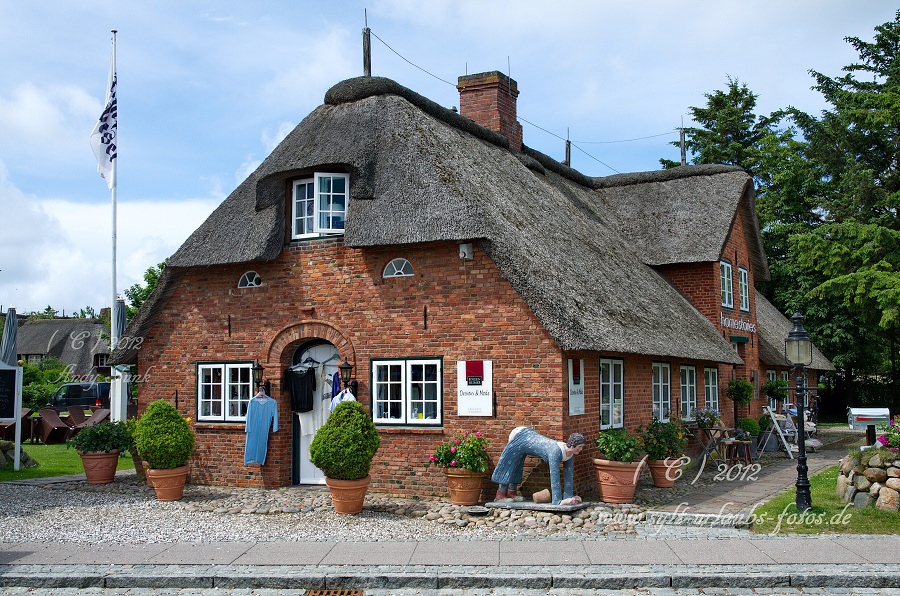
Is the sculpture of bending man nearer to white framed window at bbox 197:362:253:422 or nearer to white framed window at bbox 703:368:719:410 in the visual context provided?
white framed window at bbox 197:362:253:422

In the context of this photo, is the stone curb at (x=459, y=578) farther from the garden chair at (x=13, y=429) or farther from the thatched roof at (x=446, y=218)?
the garden chair at (x=13, y=429)

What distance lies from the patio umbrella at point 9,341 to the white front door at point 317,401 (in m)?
7.29

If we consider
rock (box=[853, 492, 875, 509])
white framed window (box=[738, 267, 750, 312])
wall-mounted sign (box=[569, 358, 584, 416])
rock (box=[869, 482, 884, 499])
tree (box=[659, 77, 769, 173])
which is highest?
tree (box=[659, 77, 769, 173])

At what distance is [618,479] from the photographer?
1232 centimetres

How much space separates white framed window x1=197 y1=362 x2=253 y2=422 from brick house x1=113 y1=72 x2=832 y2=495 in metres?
0.04

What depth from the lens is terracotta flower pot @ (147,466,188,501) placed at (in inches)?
518

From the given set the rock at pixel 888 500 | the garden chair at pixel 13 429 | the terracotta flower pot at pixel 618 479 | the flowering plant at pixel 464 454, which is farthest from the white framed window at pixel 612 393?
the garden chair at pixel 13 429

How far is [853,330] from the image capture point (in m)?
33.1

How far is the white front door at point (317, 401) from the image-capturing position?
569 inches

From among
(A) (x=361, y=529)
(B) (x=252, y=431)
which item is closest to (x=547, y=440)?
(A) (x=361, y=529)

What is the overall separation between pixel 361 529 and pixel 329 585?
2.43 metres

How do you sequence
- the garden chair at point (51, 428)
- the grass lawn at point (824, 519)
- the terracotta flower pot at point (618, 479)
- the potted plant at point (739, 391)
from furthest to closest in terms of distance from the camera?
the garden chair at point (51, 428) < the potted plant at point (739, 391) < the terracotta flower pot at point (618, 479) < the grass lawn at point (824, 519)

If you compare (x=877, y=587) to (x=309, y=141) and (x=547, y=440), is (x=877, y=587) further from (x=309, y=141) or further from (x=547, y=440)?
(x=309, y=141)

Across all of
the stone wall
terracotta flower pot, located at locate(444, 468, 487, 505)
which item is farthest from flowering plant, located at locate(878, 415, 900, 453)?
terracotta flower pot, located at locate(444, 468, 487, 505)
